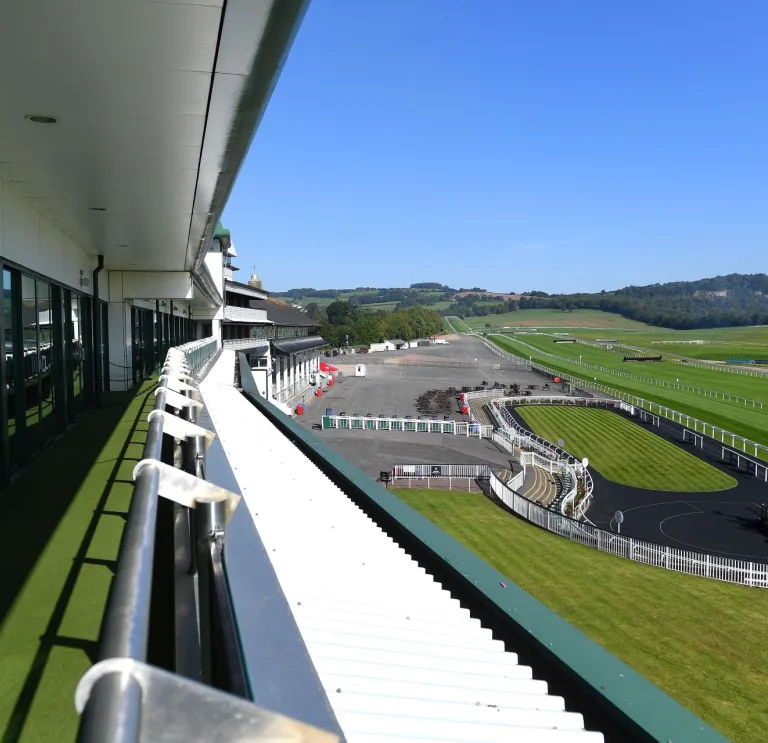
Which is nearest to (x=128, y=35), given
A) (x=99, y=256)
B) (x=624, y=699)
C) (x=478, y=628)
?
(x=478, y=628)

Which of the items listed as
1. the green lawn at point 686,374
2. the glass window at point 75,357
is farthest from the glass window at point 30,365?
the green lawn at point 686,374

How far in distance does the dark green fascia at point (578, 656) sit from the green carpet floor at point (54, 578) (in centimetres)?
207

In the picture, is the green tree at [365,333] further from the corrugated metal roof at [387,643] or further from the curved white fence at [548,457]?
the corrugated metal roof at [387,643]

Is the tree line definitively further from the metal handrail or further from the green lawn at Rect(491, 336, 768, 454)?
the metal handrail

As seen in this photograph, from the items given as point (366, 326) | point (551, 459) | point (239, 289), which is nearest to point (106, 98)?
point (551, 459)

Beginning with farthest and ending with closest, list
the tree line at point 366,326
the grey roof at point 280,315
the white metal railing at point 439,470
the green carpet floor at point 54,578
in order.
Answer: the tree line at point 366,326 → the grey roof at point 280,315 → the white metal railing at point 439,470 → the green carpet floor at point 54,578

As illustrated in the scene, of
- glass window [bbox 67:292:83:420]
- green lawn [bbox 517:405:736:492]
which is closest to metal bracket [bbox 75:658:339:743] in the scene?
glass window [bbox 67:292:83:420]

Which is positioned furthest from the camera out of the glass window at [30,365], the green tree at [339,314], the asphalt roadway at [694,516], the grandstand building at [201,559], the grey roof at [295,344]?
the green tree at [339,314]

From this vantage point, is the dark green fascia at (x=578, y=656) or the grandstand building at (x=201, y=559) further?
the dark green fascia at (x=578, y=656)

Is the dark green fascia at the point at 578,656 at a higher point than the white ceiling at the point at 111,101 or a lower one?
lower

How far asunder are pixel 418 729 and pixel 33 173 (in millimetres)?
5936

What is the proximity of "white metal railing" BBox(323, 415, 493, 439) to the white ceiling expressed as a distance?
27378 millimetres

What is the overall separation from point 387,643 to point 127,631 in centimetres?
239

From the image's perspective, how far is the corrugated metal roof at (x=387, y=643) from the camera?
243 cm
